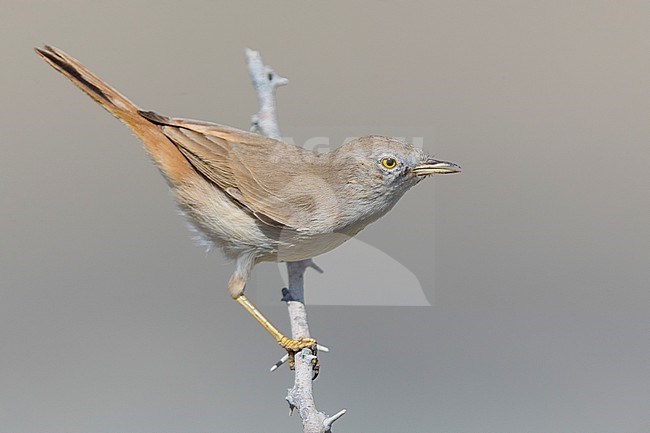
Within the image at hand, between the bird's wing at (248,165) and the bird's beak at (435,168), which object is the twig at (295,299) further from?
the bird's beak at (435,168)

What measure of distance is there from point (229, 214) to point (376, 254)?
690 millimetres

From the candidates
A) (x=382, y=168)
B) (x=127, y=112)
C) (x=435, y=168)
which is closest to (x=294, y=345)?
(x=382, y=168)

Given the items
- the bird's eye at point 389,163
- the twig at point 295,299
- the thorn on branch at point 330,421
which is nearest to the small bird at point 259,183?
the bird's eye at point 389,163

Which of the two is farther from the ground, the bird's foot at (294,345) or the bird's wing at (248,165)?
the bird's wing at (248,165)

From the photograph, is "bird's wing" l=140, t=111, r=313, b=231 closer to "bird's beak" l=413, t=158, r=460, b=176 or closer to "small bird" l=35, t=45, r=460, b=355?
"small bird" l=35, t=45, r=460, b=355

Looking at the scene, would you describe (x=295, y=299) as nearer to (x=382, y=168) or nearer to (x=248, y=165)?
(x=248, y=165)

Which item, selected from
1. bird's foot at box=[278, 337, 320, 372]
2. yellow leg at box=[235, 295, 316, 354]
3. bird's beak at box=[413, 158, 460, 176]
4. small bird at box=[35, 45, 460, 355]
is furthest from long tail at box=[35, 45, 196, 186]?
bird's beak at box=[413, 158, 460, 176]

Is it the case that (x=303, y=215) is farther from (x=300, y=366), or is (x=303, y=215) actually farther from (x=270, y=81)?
(x=270, y=81)

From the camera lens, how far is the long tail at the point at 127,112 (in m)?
2.75

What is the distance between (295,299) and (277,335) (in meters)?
0.19

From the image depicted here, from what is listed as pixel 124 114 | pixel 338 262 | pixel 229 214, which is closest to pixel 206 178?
pixel 229 214

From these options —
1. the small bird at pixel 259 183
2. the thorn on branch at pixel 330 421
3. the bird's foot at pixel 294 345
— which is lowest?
the thorn on branch at pixel 330 421

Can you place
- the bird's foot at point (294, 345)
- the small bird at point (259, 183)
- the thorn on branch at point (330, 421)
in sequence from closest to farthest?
the thorn on branch at point (330, 421) < the small bird at point (259, 183) < the bird's foot at point (294, 345)

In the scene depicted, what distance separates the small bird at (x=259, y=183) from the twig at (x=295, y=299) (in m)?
0.11
